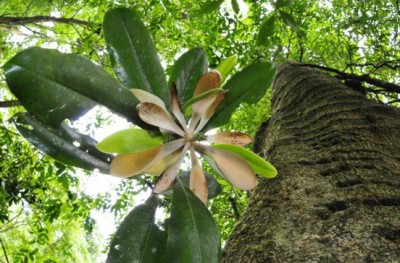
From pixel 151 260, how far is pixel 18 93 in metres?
0.37

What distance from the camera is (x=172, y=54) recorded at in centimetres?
445

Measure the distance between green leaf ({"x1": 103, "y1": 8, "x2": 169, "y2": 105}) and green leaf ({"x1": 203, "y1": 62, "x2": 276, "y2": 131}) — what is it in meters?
0.12

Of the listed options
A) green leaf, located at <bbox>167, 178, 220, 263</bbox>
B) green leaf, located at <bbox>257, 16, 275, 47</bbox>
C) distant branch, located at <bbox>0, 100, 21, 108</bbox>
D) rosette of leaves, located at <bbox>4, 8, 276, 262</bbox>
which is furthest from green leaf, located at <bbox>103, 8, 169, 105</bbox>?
distant branch, located at <bbox>0, 100, 21, 108</bbox>

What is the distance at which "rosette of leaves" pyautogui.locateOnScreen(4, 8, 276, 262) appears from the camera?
0.59m

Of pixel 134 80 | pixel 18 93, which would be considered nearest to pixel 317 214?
pixel 134 80

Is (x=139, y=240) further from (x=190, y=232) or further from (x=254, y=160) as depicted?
(x=254, y=160)

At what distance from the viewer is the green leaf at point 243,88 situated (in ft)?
2.49

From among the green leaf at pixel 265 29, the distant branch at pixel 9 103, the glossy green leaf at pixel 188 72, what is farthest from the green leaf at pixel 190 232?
the distant branch at pixel 9 103

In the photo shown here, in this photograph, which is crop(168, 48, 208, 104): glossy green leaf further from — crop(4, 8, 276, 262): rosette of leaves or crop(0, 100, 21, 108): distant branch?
crop(0, 100, 21, 108): distant branch

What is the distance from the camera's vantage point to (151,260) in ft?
2.23

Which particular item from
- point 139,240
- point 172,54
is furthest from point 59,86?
point 172,54

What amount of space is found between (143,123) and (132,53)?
0.17 m

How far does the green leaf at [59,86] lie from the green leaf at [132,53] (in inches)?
4.1

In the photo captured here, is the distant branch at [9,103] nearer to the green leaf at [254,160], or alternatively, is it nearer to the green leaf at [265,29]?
the green leaf at [265,29]
